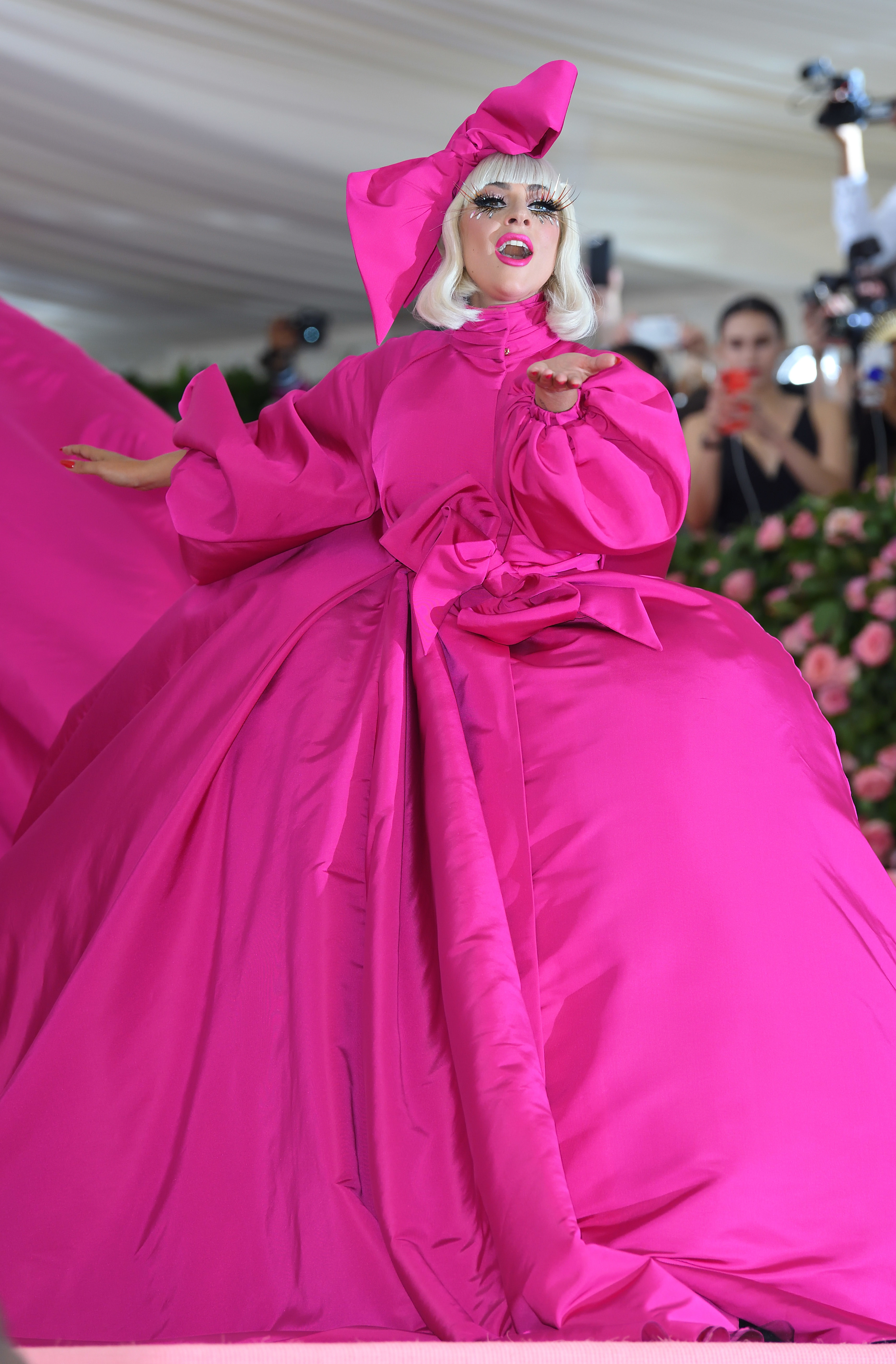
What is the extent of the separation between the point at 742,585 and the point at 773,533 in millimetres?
152

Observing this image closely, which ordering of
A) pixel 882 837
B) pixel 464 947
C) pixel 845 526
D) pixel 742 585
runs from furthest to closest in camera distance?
pixel 742 585 < pixel 845 526 < pixel 882 837 < pixel 464 947

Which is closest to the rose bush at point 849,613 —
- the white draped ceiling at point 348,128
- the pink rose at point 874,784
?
the pink rose at point 874,784

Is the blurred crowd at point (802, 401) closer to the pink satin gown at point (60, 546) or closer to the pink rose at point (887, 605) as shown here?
the pink rose at point (887, 605)

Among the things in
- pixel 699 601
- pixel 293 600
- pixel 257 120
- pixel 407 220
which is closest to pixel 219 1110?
pixel 293 600

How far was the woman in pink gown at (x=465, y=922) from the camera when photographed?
1.09m

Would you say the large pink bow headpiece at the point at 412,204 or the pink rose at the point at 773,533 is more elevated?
the large pink bow headpiece at the point at 412,204

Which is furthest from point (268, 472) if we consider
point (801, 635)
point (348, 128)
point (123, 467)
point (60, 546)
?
point (348, 128)

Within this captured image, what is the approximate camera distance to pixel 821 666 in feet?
9.60

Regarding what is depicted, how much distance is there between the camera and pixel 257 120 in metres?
4.65

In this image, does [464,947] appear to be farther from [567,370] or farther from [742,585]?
[742,585]

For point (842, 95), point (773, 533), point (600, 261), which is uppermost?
point (842, 95)

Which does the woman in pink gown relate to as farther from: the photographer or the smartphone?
the photographer

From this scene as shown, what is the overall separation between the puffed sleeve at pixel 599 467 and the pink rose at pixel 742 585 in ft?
5.77

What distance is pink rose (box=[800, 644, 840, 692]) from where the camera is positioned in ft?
9.56
